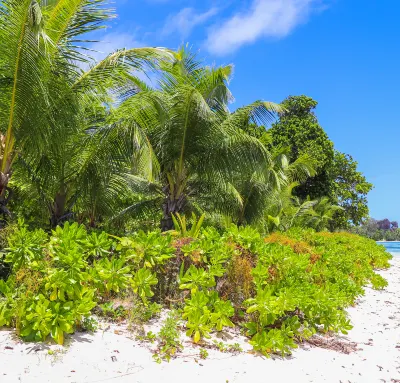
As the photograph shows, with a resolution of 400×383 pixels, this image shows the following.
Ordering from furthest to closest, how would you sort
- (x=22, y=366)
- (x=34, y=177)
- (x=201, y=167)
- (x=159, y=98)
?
(x=201, y=167) < (x=159, y=98) < (x=34, y=177) < (x=22, y=366)

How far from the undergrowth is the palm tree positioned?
4.75 m

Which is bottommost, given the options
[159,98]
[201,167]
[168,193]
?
[168,193]

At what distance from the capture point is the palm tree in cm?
967

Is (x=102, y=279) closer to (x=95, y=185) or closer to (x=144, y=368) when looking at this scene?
(x=144, y=368)

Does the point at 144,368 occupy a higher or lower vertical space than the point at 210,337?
lower

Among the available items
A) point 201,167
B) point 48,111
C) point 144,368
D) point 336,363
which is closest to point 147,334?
point 144,368

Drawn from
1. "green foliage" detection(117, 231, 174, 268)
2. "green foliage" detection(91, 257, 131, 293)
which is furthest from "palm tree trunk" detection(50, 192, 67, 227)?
"green foliage" detection(91, 257, 131, 293)

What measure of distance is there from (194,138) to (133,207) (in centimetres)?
335

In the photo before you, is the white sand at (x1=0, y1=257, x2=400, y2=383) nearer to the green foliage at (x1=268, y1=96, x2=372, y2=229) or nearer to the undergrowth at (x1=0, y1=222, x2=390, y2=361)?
the undergrowth at (x1=0, y1=222, x2=390, y2=361)

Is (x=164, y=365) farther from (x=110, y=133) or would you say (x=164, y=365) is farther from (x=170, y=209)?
(x=170, y=209)

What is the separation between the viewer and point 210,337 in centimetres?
403

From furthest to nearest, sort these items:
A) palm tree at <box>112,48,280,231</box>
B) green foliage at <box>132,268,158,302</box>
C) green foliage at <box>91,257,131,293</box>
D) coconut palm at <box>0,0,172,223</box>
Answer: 1. palm tree at <box>112,48,280,231</box>
2. coconut palm at <box>0,0,172,223</box>
3. green foliage at <box>132,268,158,302</box>
4. green foliage at <box>91,257,131,293</box>

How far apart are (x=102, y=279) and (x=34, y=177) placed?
3.97m

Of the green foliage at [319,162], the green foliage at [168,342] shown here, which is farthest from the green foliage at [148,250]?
the green foliage at [319,162]
